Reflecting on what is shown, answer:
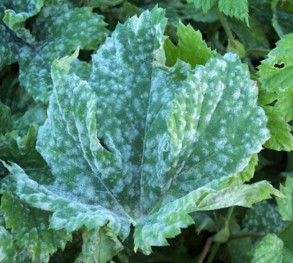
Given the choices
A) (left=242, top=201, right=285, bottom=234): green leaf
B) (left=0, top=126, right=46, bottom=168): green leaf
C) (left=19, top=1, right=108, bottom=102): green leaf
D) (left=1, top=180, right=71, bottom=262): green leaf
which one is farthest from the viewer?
(left=242, top=201, right=285, bottom=234): green leaf

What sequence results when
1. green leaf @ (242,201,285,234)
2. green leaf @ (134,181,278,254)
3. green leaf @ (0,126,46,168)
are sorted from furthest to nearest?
green leaf @ (242,201,285,234) → green leaf @ (0,126,46,168) → green leaf @ (134,181,278,254)

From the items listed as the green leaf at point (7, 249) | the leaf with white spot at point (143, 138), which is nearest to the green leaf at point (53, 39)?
the leaf with white spot at point (143, 138)

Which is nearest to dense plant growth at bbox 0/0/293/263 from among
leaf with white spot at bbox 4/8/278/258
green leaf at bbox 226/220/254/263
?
leaf with white spot at bbox 4/8/278/258

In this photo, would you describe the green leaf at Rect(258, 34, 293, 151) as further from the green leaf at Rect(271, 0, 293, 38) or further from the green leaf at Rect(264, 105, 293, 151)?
the green leaf at Rect(271, 0, 293, 38)

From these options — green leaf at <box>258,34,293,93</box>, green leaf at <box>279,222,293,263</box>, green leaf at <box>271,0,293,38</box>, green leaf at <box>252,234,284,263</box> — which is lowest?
green leaf at <box>279,222,293,263</box>

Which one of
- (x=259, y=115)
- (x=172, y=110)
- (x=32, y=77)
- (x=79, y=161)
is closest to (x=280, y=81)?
(x=259, y=115)

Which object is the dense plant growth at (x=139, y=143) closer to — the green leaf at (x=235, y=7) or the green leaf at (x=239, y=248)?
the green leaf at (x=235, y=7)
